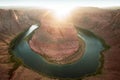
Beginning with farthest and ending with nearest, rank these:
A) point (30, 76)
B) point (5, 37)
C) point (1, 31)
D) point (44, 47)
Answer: point (1, 31) < point (5, 37) < point (44, 47) < point (30, 76)

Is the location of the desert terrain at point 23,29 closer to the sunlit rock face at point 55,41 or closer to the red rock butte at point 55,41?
the red rock butte at point 55,41

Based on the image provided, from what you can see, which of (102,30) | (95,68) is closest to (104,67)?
(95,68)

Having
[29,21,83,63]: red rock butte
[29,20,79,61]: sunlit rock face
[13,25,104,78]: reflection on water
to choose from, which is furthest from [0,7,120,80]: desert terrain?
[29,20,79,61]: sunlit rock face

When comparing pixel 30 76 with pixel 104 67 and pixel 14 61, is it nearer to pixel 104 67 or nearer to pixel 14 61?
pixel 14 61

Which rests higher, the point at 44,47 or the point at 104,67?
the point at 44,47

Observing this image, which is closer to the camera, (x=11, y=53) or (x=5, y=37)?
(x=11, y=53)

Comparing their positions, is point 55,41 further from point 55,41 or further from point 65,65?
point 65,65

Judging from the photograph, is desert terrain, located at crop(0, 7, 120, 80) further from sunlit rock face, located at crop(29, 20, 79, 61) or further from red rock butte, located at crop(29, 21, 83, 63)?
sunlit rock face, located at crop(29, 20, 79, 61)
